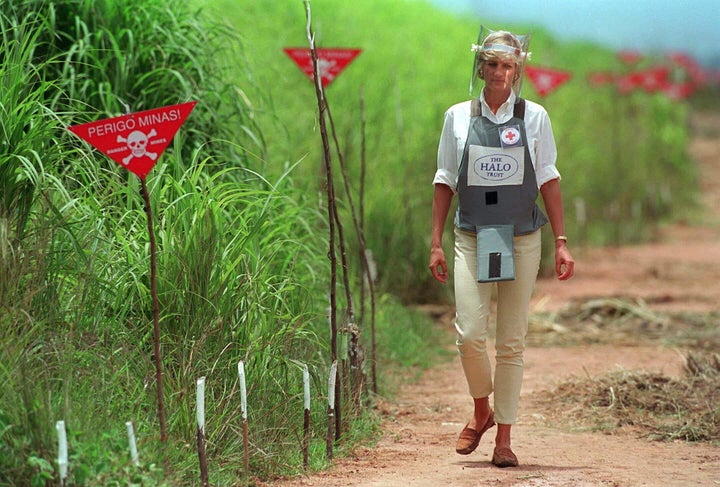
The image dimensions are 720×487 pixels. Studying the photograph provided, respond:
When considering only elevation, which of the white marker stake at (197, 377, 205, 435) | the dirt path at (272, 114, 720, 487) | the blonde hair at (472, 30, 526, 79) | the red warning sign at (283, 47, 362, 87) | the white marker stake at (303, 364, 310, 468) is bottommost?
the dirt path at (272, 114, 720, 487)

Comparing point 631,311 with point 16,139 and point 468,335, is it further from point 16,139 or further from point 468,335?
point 16,139

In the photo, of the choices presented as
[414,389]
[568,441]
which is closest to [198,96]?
[414,389]

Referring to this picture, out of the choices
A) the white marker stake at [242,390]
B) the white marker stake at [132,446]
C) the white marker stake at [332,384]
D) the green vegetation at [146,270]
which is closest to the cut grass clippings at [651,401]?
the green vegetation at [146,270]

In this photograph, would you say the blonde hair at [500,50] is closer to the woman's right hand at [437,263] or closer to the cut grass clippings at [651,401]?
the woman's right hand at [437,263]

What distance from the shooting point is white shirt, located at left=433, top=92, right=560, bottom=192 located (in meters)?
4.44

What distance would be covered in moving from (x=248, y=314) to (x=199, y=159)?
59.3 inches

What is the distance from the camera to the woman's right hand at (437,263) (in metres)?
4.52

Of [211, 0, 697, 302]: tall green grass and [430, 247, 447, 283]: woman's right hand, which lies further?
[211, 0, 697, 302]: tall green grass

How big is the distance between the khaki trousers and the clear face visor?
1.89 ft

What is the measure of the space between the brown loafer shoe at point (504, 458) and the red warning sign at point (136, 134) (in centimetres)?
171

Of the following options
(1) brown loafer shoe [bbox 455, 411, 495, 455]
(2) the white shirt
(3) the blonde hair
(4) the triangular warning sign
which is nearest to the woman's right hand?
(2) the white shirt

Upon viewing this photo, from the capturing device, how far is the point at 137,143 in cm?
371

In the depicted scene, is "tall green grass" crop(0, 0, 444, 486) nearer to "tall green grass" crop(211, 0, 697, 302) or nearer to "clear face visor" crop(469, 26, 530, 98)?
"tall green grass" crop(211, 0, 697, 302)

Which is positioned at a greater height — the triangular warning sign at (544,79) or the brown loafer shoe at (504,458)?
the triangular warning sign at (544,79)
